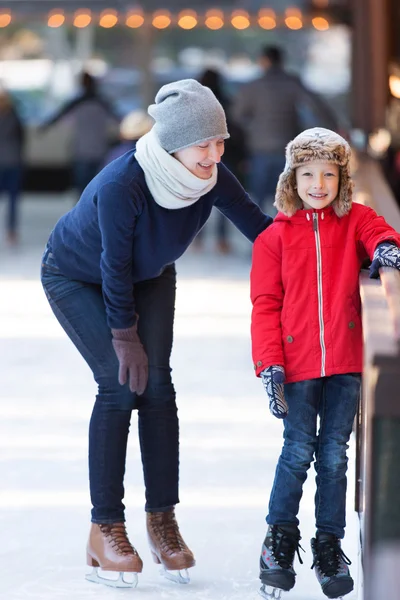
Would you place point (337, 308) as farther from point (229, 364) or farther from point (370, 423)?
point (229, 364)

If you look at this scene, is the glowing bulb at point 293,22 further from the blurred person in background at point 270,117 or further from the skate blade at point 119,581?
the skate blade at point 119,581

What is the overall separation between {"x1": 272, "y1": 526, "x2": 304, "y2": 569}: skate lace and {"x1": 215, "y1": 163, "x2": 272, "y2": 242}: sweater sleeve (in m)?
0.68

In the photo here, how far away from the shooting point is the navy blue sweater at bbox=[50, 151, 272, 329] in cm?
242

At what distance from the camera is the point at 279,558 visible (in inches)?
95.7

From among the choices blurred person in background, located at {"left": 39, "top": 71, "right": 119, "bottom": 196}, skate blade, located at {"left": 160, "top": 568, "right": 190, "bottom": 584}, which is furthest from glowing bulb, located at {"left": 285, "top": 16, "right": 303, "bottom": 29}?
skate blade, located at {"left": 160, "top": 568, "right": 190, "bottom": 584}

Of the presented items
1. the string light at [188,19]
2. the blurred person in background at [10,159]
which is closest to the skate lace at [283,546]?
the blurred person in background at [10,159]

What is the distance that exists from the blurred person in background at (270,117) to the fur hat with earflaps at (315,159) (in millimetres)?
5597

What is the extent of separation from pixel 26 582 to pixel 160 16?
874 centimetres

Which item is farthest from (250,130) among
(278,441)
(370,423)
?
(370,423)

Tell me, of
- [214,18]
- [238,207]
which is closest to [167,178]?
[238,207]

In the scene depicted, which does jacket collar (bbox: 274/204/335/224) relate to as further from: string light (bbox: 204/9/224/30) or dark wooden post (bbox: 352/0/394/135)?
string light (bbox: 204/9/224/30)

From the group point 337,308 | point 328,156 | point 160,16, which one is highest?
point 160,16

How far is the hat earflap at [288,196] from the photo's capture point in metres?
2.39

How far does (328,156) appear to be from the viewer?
236 cm
